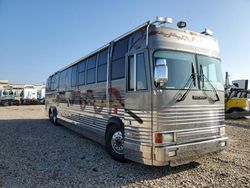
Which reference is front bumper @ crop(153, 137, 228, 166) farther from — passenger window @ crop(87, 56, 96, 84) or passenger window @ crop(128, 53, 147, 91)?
passenger window @ crop(87, 56, 96, 84)

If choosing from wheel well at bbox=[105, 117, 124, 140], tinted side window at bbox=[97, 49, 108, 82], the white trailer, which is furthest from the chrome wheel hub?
the white trailer

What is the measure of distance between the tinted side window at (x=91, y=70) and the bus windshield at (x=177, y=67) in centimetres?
324

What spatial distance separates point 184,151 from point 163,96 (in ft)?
4.04

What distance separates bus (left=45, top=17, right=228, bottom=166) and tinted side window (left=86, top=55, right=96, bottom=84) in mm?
1212

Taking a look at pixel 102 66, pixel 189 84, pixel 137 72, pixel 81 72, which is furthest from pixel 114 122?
pixel 81 72

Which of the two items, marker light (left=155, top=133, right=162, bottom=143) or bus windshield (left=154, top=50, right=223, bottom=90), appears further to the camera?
bus windshield (left=154, top=50, right=223, bottom=90)

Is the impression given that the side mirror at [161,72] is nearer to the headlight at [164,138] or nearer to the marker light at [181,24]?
the headlight at [164,138]

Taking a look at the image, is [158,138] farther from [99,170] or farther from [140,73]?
[99,170]

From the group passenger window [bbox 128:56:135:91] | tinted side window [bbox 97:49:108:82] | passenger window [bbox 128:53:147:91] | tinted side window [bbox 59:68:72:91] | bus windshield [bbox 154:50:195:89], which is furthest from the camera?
tinted side window [bbox 59:68:72:91]

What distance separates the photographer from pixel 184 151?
4809 mm

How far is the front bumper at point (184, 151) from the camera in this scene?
4.57 m

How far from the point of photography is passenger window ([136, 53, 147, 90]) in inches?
195

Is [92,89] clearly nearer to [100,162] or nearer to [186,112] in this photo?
[100,162]

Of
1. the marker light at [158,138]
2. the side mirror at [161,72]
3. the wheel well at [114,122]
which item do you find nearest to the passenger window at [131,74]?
the side mirror at [161,72]
